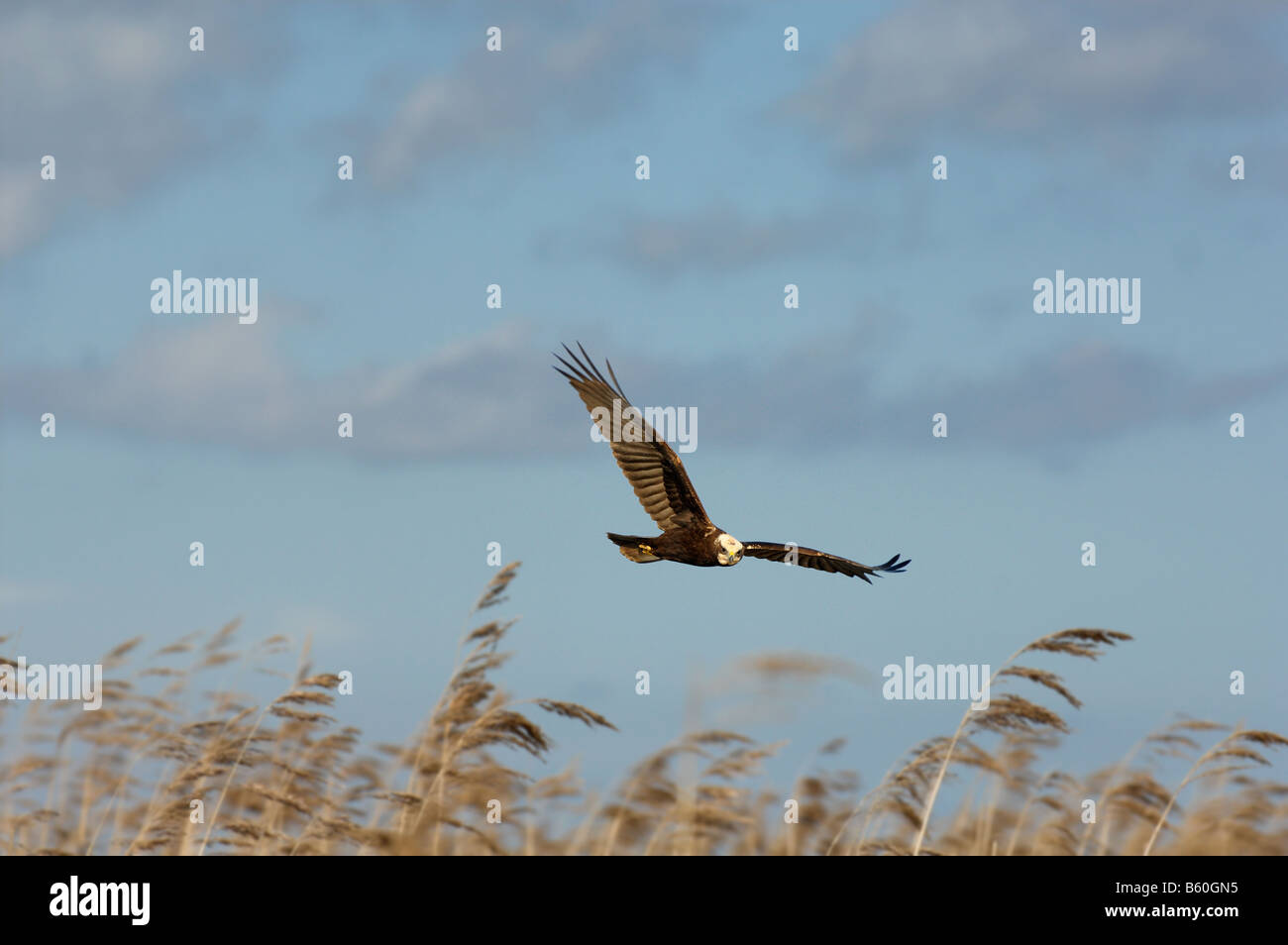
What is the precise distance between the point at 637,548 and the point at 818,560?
1445 millimetres

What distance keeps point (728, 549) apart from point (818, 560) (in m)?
1.05

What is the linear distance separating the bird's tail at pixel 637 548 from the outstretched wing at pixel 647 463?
0.29 meters

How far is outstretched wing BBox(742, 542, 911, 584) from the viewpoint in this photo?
30.0 feet

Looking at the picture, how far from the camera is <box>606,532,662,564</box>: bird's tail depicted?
8805 millimetres

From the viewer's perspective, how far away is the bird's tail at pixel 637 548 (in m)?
8.80

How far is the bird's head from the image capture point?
872cm

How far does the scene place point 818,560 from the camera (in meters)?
9.52

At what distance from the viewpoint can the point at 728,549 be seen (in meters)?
8.72

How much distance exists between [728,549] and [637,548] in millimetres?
592

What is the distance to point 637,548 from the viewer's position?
8.82 metres

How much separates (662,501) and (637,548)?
46 centimetres
